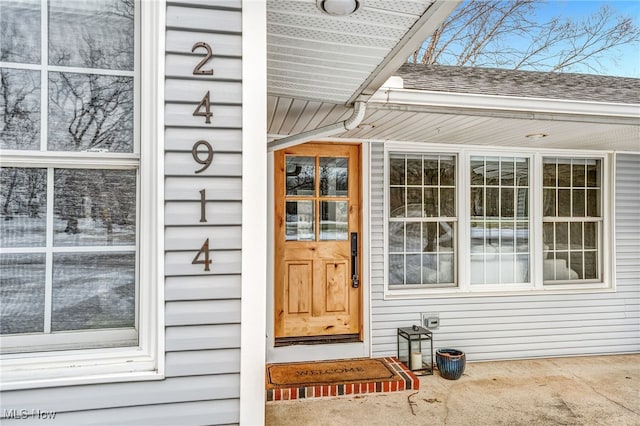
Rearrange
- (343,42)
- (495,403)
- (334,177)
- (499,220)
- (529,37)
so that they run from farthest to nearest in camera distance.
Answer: (529,37), (499,220), (334,177), (495,403), (343,42)

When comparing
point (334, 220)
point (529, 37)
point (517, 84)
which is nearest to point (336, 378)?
point (334, 220)

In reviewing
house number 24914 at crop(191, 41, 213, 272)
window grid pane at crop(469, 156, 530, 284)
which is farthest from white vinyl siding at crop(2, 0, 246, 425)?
window grid pane at crop(469, 156, 530, 284)

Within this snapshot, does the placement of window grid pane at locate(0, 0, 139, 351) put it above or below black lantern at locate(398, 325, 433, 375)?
above

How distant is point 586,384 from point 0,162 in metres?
4.57

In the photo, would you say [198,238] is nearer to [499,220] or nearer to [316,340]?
[316,340]

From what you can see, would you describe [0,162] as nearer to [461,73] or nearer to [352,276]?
[352,276]

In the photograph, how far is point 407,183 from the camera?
416 cm

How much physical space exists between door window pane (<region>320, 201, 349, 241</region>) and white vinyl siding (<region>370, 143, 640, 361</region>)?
0.96 ft

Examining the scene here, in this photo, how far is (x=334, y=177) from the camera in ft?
13.3

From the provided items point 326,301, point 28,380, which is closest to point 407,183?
Result: point 326,301

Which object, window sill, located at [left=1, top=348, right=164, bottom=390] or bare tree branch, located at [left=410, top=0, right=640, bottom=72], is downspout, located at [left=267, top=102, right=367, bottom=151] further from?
bare tree branch, located at [left=410, top=0, right=640, bottom=72]

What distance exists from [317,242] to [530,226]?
2.47 meters

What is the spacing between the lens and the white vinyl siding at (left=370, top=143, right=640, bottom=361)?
13.1 feet

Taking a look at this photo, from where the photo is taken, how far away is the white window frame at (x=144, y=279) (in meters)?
1.40
